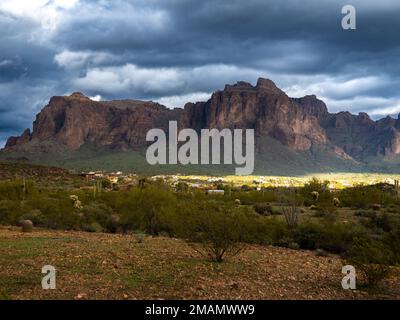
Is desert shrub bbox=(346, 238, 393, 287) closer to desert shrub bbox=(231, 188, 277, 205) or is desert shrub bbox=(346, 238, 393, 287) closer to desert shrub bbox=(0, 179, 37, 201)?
desert shrub bbox=(0, 179, 37, 201)

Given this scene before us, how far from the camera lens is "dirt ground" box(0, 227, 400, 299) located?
11.8 meters

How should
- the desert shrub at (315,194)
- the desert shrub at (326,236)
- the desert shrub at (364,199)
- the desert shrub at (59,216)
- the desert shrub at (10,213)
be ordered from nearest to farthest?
the desert shrub at (326,236) → the desert shrub at (59,216) → the desert shrub at (10,213) → the desert shrub at (364,199) → the desert shrub at (315,194)

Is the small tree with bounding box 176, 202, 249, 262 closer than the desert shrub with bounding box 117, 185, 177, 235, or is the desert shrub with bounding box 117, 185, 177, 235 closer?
the small tree with bounding box 176, 202, 249, 262

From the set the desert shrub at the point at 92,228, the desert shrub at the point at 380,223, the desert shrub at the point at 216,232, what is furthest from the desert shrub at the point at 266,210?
the desert shrub at the point at 216,232

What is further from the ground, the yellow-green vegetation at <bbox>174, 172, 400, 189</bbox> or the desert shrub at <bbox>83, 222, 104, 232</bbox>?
the desert shrub at <bbox>83, 222, 104, 232</bbox>

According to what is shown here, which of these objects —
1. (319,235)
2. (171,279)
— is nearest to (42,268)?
(171,279)

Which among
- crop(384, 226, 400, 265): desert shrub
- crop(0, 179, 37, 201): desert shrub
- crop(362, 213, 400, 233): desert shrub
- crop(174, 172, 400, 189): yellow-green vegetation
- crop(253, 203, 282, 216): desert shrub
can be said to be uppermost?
crop(0, 179, 37, 201): desert shrub

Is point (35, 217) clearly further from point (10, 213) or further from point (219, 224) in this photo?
point (219, 224)

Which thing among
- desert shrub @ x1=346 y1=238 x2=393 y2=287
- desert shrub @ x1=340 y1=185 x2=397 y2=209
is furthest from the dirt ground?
desert shrub @ x1=340 y1=185 x2=397 y2=209

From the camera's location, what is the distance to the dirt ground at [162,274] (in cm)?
1183

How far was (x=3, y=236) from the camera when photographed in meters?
23.8

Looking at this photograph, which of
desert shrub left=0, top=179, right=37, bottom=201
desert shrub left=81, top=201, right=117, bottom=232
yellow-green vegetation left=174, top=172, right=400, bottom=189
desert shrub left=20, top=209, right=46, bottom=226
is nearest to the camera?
desert shrub left=20, top=209, right=46, bottom=226

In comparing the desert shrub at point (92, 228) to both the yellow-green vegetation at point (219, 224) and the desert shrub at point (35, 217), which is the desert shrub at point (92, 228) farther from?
the desert shrub at point (35, 217)
